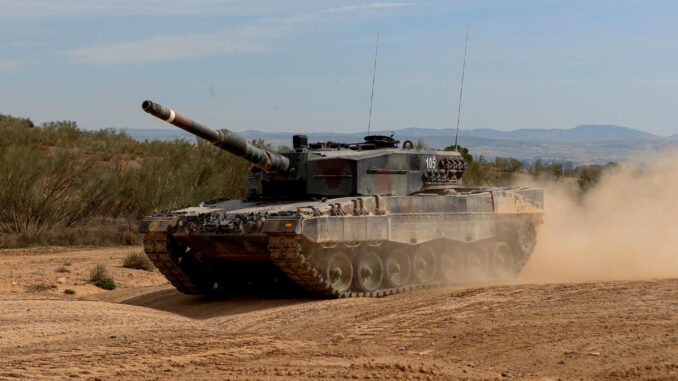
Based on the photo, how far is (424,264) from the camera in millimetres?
15773

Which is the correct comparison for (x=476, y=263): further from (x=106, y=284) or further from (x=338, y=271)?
(x=106, y=284)

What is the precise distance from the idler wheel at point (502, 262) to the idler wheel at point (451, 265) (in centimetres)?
91

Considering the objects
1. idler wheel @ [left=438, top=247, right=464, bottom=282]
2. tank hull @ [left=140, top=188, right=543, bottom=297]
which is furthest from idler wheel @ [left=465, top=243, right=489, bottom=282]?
idler wheel @ [left=438, top=247, right=464, bottom=282]

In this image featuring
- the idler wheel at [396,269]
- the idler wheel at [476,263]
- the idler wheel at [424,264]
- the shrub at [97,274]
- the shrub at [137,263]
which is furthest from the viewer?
the shrub at [137,263]

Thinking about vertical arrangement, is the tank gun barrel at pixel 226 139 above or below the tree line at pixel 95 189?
above

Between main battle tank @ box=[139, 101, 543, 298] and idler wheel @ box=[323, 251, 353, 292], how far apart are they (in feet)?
0.06

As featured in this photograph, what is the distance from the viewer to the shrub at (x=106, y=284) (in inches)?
674

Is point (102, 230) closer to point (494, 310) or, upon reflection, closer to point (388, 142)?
point (388, 142)

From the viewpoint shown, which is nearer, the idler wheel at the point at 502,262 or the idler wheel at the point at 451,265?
the idler wheel at the point at 451,265

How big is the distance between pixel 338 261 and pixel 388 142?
10.8ft

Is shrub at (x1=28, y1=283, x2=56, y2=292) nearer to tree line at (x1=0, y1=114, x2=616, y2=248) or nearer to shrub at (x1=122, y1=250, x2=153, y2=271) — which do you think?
shrub at (x1=122, y1=250, x2=153, y2=271)

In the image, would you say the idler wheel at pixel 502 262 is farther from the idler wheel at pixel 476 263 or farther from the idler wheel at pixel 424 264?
the idler wheel at pixel 424 264

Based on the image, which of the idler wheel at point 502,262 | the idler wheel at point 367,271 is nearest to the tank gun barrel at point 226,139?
the idler wheel at point 367,271

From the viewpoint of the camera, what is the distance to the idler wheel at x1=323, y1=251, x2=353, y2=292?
1358 cm
